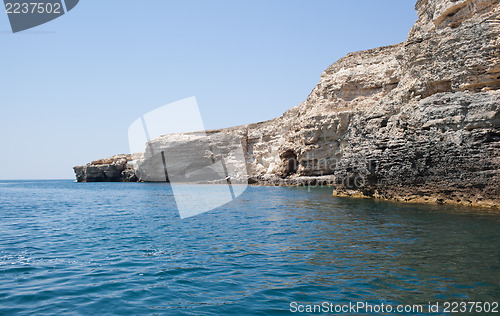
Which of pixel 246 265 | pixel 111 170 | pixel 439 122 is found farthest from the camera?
pixel 111 170

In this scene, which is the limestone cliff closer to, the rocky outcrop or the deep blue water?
the deep blue water

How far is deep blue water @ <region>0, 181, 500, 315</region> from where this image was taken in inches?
218

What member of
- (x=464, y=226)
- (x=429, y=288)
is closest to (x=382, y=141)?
(x=464, y=226)

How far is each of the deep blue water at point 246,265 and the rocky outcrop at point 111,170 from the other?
69.2 m

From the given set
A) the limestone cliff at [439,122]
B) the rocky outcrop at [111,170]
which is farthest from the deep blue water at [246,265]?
the rocky outcrop at [111,170]

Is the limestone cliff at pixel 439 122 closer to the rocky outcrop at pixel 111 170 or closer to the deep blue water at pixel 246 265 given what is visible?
the deep blue water at pixel 246 265

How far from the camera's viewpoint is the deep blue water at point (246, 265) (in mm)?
5527

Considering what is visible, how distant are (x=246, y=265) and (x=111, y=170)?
266 feet

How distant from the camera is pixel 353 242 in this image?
9.56 m

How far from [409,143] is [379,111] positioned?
14.3 feet

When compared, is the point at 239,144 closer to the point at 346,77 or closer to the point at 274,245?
the point at 346,77

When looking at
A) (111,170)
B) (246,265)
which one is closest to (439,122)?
(246,265)

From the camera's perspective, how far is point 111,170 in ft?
268

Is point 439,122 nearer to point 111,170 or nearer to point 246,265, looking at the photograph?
point 246,265
